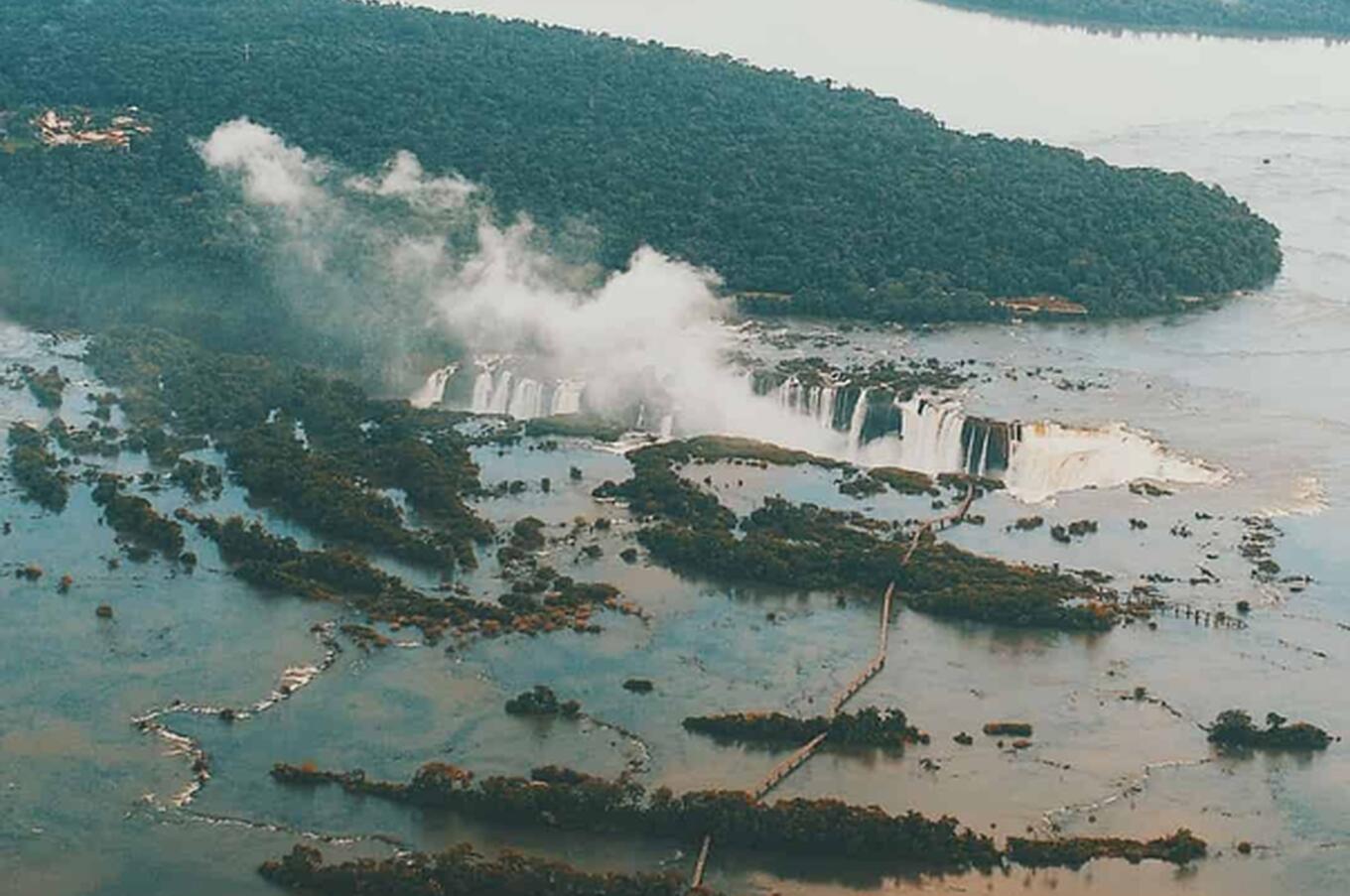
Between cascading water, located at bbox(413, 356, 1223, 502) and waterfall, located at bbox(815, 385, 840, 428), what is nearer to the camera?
cascading water, located at bbox(413, 356, 1223, 502)

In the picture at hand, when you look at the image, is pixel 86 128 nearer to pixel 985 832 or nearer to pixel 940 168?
pixel 940 168

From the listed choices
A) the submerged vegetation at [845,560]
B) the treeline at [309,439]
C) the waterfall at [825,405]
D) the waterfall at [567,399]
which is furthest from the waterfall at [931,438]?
the treeline at [309,439]

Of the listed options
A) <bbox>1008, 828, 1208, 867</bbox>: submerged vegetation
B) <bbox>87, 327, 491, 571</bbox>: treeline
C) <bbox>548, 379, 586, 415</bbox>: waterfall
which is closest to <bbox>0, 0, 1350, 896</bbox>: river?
<bbox>1008, 828, 1208, 867</bbox>: submerged vegetation

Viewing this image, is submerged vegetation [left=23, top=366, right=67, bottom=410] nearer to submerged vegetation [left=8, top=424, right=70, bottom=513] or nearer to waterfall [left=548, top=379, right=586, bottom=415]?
submerged vegetation [left=8, top=424, right=70, bottom=513]

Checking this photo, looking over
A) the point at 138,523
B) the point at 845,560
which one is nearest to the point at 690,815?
the point at 845,560

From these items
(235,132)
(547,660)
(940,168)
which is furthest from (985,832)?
(235,132)
